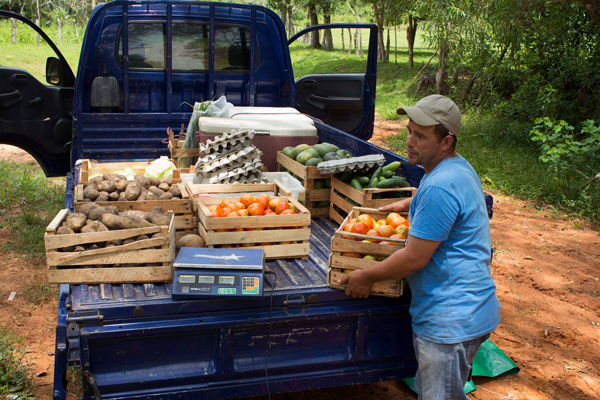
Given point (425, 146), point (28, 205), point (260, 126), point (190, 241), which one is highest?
point (425, 146)

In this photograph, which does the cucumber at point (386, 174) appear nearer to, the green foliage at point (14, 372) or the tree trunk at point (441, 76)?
the green foliage at point (14, 372)

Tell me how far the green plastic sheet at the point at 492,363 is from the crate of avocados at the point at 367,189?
1377mm

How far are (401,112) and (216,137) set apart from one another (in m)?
2.23

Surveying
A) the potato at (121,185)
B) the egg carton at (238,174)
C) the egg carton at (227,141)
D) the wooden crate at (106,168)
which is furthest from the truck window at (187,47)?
the potato at (121,185)

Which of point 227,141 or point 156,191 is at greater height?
point 227,141

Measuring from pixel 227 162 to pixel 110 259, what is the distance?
5.49 ft

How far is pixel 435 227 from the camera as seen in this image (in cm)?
263

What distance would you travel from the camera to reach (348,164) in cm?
414

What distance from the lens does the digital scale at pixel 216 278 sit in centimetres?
280

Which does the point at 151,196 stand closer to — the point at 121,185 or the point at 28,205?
the point at 121,185

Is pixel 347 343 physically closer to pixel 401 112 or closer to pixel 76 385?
pixel 401 112

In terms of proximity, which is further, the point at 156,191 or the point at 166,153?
the point at 166,153

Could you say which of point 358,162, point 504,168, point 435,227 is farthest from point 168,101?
point 504,168

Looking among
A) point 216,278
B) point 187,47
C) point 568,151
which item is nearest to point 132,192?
point 216,278
